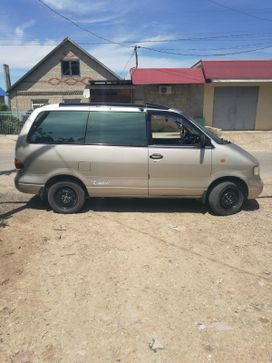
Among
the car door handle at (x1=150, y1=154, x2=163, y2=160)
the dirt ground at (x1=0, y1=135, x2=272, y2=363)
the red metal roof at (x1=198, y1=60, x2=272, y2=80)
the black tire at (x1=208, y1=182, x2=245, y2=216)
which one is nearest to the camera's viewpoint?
the dirt ground at (x1=0, y1=135, x2=272, y2=363)

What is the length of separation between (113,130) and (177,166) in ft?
4.20

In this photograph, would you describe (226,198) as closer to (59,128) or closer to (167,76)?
(59,128)

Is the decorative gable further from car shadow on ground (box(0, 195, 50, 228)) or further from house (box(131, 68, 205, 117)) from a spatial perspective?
car shadow on ground (box(0, 195, 50, 228))

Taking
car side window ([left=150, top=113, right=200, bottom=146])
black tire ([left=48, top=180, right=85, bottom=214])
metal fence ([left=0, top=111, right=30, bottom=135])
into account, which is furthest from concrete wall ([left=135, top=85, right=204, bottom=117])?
black tire ([left=48, top=180, right=85, bottom=214])

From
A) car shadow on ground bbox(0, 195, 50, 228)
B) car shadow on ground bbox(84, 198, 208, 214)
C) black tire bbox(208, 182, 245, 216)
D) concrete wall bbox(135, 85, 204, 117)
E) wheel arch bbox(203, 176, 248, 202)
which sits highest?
concrete wall bbox(135, 85, 204, 117)

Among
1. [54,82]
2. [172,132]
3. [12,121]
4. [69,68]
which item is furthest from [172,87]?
[172,132]

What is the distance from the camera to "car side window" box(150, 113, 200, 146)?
6.08 m

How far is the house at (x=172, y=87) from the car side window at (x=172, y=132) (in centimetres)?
1543

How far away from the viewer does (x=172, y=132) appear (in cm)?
714

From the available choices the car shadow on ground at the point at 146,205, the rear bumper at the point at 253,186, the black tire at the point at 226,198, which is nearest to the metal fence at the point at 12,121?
the car shadow on ground at the point at 146,205

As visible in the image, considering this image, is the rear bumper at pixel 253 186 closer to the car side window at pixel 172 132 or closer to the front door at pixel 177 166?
the front door at pixel 177 166

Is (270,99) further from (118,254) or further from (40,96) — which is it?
(118,254)

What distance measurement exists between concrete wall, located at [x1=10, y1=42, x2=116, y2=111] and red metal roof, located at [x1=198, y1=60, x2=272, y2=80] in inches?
440

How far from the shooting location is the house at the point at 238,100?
22078mm
